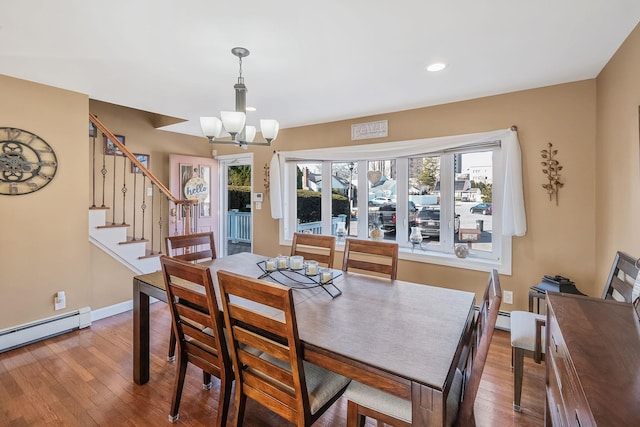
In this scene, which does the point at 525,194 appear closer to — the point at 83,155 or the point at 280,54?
the point at 280,54

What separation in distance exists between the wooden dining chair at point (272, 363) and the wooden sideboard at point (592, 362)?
904 millimetres

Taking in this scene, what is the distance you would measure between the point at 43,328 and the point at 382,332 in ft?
10.8

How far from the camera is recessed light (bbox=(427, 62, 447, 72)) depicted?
229 cm

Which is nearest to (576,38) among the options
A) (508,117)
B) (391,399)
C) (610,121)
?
(610,121)

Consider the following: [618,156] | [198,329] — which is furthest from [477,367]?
[618,156]

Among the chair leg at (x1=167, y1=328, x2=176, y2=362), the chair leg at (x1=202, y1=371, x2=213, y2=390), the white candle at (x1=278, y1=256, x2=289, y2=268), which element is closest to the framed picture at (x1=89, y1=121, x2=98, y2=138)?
the chair leg at (x1=167, y1=328, x2=176, y2=362)

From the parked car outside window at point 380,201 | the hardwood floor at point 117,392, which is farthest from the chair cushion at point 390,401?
the parked car outside window at point 380,201

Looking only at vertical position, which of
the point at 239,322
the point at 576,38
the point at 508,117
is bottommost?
the point at 239,322

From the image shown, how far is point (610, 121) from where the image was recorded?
86.9 inches

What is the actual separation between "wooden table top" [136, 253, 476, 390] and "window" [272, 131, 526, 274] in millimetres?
1575

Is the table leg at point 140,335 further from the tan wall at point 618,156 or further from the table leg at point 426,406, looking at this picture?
the tan wall at point 618,156

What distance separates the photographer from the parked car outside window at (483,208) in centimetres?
311

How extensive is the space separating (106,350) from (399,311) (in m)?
2.63

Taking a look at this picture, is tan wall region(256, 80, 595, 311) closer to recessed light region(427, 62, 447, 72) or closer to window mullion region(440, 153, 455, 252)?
window mullion region(440, 153, 455, 252)
